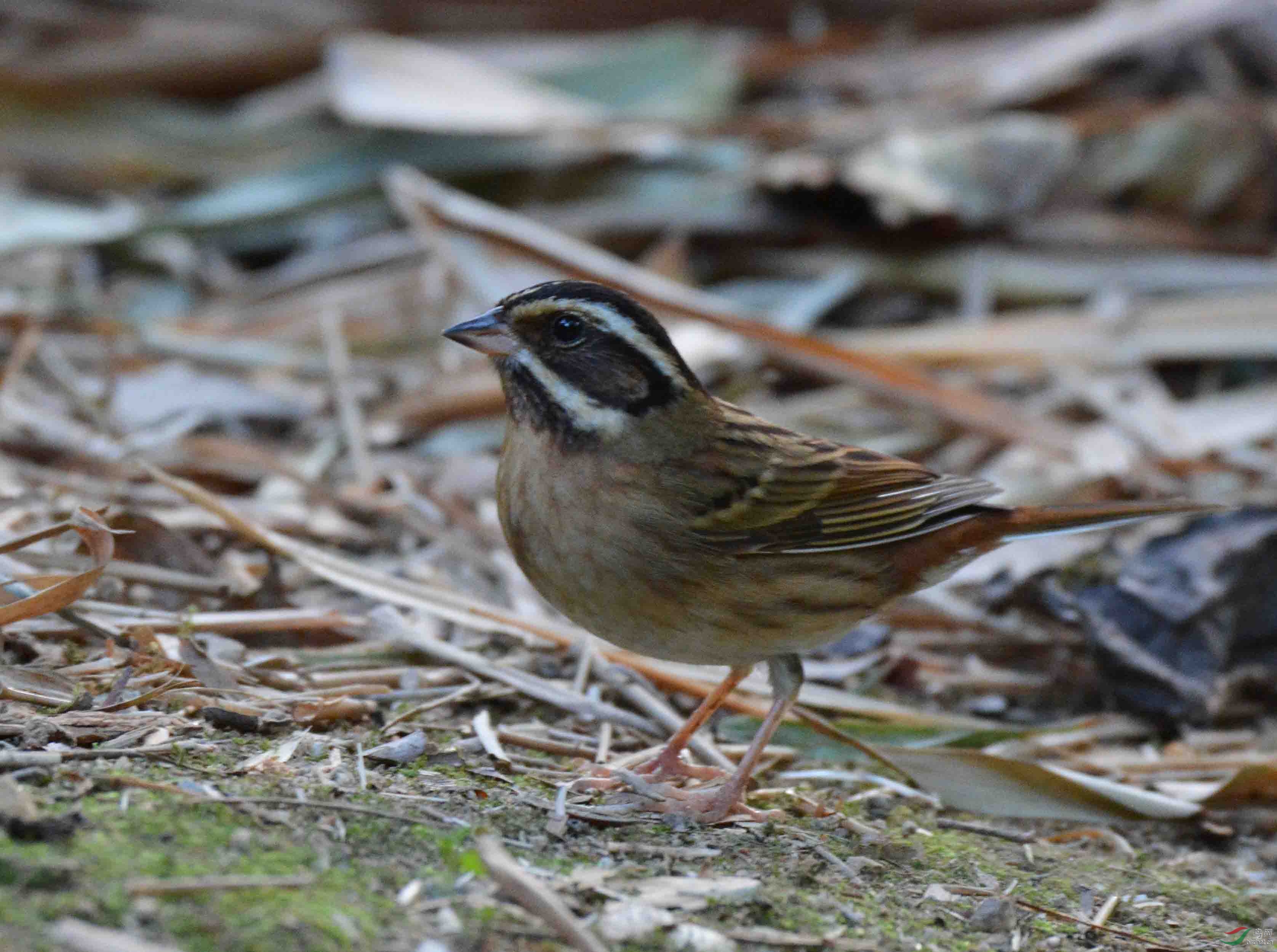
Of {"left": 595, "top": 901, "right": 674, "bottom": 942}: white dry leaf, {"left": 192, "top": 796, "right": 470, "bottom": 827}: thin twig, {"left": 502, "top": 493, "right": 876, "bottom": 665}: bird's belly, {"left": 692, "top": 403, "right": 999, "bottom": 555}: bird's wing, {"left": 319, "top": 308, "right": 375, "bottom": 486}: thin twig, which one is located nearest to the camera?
{"left": 595, "top": 901, "right": 674, "bottom": 942}: white dry leaf

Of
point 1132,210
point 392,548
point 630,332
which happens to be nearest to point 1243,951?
point 630,332

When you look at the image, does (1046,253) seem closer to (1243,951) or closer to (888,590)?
(888,590)

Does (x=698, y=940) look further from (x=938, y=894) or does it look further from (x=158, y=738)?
(x=158, y=738)

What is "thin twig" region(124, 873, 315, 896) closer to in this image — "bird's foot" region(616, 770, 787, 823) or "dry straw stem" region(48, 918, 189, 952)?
"dry straw stem" region(48, 918, 189, 952)

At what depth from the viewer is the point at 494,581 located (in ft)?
19.0

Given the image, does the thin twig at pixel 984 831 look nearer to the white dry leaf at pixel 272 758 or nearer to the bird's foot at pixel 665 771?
the bird's foot at pixel 665 771

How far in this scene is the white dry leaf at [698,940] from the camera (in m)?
3.27

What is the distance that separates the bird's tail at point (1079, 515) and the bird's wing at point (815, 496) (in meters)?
0.13

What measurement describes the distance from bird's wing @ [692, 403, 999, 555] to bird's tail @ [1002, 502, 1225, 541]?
0.41 ft

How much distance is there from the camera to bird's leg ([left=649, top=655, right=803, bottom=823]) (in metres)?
4.16

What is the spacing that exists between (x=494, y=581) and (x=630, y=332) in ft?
5.25

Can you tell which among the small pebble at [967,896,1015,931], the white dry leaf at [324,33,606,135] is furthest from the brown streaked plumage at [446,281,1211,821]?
the white dry leaf at [324,33,606,135]

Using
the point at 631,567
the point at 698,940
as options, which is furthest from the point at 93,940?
the point at 631,567

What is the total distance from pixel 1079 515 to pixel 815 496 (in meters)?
0.85
